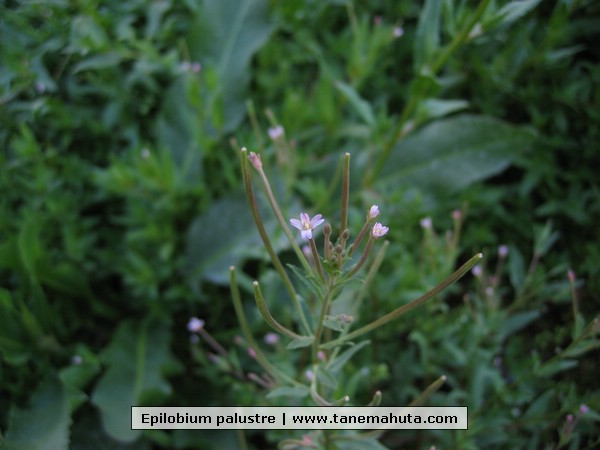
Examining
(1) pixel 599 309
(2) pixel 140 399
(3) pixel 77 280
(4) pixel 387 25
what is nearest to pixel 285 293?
(2) pixel 140 399

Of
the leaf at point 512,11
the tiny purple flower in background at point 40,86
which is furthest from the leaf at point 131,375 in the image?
the leaf at point 512,11

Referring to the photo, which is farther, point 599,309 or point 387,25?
point 387,25

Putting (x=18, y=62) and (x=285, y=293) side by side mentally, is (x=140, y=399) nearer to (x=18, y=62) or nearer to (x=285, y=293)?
(x=285, y=293)

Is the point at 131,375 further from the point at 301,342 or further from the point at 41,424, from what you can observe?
the point at 301,342

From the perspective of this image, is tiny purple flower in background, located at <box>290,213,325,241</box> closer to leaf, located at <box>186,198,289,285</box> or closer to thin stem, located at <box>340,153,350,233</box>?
thin stem, located at <box>340,153,350,233</box>

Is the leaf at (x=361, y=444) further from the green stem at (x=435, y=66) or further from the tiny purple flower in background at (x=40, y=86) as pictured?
the tiny purple flower in background at (x=40, y=86)

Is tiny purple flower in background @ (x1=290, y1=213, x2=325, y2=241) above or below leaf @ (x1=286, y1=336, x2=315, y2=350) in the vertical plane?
above

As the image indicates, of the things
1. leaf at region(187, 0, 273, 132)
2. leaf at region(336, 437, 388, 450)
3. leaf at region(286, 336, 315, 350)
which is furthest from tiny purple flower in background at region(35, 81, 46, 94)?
leaf at region(336, 437, 388, 450)

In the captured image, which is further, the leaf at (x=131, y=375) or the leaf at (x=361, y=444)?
the leaf at (x=131, y=375)
